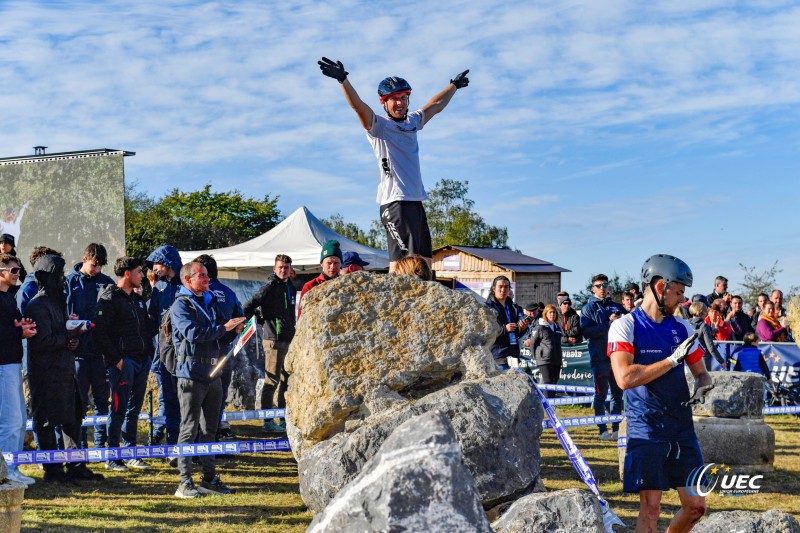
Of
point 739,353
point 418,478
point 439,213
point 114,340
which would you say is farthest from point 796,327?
point 439,213

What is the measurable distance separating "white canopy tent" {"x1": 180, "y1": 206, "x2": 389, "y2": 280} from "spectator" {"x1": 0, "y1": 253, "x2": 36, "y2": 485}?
1387 cm

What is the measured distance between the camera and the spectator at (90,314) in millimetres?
9295

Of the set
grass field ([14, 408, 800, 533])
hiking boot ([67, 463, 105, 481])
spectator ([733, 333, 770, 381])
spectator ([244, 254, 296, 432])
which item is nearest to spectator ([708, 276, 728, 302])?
spectator ([733, 333, 770, 381])

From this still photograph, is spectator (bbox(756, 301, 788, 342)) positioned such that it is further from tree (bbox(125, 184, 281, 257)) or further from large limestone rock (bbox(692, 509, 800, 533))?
tree (bbox(125, 184, 281, 257))

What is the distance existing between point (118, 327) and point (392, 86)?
439cm

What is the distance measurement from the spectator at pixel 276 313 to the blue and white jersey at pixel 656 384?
5.98m

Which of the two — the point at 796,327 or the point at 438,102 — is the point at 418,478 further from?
the point at 796,327

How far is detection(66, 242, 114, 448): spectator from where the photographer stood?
9295mm

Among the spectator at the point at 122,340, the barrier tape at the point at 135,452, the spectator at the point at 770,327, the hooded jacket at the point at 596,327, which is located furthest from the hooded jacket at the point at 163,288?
the spectator at the point at 770,327

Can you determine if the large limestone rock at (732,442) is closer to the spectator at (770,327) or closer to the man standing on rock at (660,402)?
the man standing on rock at (660,402)

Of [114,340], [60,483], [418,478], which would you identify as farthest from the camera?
[114,340]

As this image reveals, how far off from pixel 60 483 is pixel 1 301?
1.97 metres

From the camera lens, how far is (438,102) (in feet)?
23.0

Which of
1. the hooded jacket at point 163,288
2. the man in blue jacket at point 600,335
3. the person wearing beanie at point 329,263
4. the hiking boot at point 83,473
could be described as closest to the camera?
the hiking boot at point 83,473
